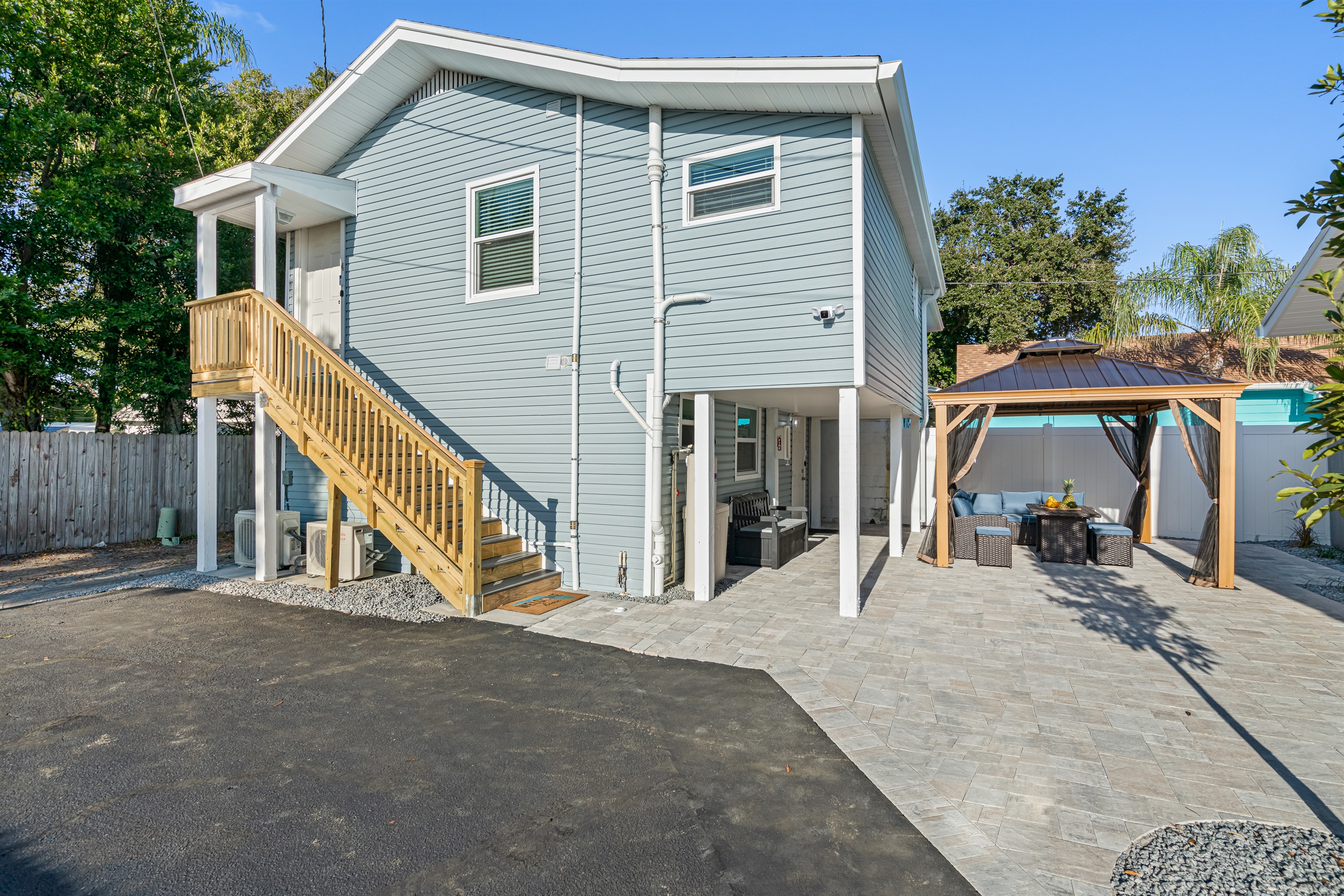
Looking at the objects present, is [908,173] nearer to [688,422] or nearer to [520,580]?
[688,422]

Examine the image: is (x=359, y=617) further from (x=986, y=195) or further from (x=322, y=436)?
(x=986, y=195)

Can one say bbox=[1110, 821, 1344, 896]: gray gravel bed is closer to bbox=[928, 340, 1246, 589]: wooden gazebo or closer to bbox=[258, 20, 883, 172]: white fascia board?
bbox=[258, 20, 883, 172]: white fascia board

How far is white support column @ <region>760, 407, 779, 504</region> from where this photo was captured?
33.3 ft

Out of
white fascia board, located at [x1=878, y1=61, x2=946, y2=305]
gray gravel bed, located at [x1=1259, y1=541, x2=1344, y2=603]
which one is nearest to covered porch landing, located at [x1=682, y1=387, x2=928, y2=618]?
white fascia board, located at [x1=878, y1=61, x2=946, y2=305]

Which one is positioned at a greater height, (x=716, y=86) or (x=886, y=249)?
(x=716, y=86)

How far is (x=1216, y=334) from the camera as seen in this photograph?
16172 mm

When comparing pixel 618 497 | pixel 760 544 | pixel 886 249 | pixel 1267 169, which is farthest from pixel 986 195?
pixel 618 497

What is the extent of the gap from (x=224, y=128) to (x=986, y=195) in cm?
2368

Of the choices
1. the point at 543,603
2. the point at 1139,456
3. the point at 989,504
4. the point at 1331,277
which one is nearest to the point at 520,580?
the point at 543,603

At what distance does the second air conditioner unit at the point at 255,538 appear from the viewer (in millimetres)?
8258

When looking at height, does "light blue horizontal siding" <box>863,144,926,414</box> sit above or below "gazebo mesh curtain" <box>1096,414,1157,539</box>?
above

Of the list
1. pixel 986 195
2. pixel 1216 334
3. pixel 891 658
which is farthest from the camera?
pixel 986 195

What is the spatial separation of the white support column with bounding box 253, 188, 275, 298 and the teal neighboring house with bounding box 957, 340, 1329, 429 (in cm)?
1238

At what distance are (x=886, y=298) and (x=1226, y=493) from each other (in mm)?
4652
